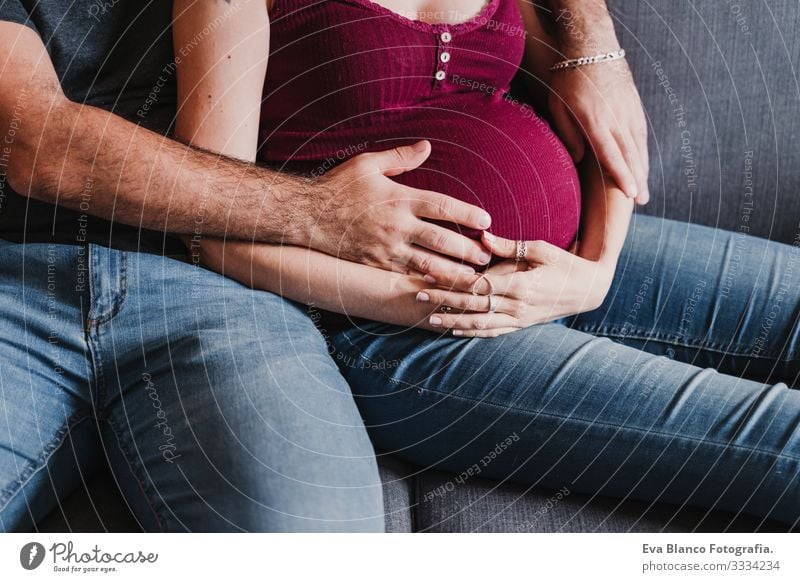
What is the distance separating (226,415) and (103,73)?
0.36m

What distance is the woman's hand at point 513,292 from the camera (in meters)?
0.62

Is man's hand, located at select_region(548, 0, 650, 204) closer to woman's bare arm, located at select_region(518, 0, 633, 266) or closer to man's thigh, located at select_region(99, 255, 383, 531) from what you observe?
woman's bare arm, located at select_region(518, 0, 633, 266)

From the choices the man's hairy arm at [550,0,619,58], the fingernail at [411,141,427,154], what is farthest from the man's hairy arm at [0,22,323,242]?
the man's hairy arm at [550,0,619,58]

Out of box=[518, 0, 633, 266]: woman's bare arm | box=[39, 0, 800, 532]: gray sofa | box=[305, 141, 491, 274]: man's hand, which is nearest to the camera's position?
box=[305, 141, 491, 274]: man's hand

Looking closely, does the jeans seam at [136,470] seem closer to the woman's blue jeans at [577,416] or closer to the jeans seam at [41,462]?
the jeans seam at [41,462]

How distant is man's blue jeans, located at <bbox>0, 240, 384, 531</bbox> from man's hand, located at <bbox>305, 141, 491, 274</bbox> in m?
0.08

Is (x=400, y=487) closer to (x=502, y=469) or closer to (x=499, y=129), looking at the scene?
(x=502, y=469)

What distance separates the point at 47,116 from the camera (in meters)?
0.57

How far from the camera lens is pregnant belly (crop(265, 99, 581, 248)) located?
0.65 meters

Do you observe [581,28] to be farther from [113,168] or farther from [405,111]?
[113,168]

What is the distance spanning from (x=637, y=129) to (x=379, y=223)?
36 centimetres

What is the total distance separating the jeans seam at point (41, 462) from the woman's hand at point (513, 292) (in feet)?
1.00
